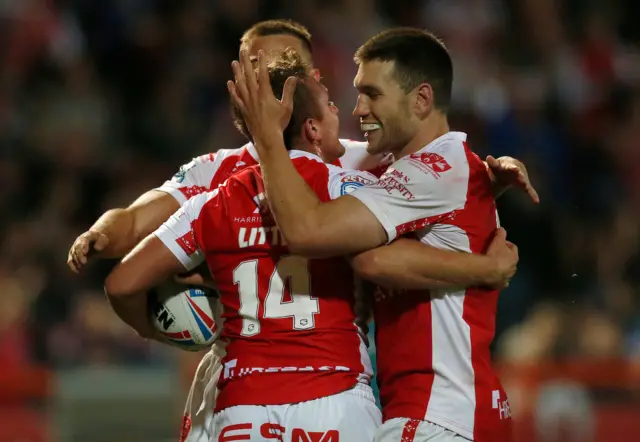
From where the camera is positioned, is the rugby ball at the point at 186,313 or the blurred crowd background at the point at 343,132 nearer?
the rugby ball at the point at 186,313

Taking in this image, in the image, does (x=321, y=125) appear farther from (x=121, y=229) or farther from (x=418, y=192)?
(x=121, y=229)

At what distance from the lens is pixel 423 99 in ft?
12.2

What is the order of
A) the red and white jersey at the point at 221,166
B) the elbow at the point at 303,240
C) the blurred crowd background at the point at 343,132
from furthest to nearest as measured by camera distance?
the blurred crowd background at the point at 343,132 → the red and white jersey at the point at 221,166 → the elbow at the point at 303,240

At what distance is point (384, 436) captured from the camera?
353cm

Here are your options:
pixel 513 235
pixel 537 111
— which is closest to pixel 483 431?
pixel 513 235

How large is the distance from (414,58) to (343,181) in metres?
0.50

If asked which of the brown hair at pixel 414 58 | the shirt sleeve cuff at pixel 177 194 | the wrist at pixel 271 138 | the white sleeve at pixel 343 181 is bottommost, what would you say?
the white sleeve at pixel 343 181

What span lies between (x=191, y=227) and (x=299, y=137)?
482 millimetres

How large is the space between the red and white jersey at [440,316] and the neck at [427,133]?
5 centimetres

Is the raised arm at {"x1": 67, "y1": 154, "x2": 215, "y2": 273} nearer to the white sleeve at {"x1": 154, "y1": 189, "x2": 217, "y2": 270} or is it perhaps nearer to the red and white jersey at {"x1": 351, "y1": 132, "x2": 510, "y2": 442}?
the white sleeve at {"x1": 154, "y1": 189, "x2": 217, "y2": 270}

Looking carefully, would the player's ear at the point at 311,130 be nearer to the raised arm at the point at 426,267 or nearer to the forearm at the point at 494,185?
the raised arm at the point at 426,267

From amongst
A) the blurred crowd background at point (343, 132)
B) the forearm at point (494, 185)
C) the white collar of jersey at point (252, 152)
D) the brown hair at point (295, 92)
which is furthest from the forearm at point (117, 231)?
the blurred crowd background at point (343, 132)

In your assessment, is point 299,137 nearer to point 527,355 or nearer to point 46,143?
point 527,355

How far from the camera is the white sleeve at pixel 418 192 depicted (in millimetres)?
3455
